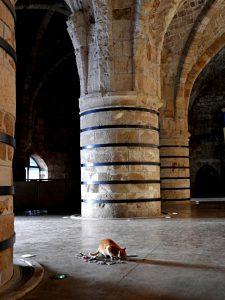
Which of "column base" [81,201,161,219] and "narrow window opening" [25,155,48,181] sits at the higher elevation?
"narrow window opening" [25,155,48,181]

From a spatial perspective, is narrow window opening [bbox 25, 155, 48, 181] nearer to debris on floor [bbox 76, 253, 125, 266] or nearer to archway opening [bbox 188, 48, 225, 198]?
archway opening [bbox 188, 48, 225, 198]

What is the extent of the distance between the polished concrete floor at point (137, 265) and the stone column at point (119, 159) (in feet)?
6.41

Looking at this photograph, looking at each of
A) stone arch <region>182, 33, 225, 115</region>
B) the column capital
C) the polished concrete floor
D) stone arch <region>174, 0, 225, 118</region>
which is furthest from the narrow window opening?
the polished concrete floor

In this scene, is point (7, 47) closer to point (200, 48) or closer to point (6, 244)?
point (6, 244)

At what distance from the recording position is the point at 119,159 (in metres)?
7.60

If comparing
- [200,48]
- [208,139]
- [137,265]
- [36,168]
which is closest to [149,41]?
[200,48]

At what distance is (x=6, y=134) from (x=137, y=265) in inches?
58.4

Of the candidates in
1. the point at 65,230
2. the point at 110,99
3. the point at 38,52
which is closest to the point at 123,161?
the point at 110,99

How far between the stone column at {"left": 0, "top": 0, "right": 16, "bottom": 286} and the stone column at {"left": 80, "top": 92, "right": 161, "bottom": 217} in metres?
4.76

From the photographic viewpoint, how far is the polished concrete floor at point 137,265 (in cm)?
248

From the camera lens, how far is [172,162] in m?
12.8

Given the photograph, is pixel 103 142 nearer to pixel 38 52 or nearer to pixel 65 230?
pixel 65 230

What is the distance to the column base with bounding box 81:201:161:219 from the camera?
7.48 metres

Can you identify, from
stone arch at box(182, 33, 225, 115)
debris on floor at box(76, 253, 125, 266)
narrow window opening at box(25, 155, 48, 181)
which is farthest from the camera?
narrow window opening at box(25, 155, 48, 181)
